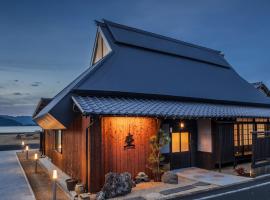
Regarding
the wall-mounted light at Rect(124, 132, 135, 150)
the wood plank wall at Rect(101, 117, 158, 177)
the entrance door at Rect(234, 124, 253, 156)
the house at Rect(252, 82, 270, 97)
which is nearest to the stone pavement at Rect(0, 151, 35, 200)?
the wood plank wall at Rect(101, 117, 158, 177)

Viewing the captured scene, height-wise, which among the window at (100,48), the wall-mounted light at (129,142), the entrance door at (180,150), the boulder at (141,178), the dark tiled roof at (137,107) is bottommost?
the boulder at (141,178)

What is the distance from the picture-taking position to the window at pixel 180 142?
12213mm

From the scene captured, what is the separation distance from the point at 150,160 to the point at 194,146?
4.18 meters

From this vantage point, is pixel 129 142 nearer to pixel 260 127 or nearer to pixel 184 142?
pixel 184 142

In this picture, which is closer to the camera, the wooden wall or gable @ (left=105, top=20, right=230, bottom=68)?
the wooden wall

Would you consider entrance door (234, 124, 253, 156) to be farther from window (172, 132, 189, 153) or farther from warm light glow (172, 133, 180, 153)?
warm light glow (172, 133, 180, 153)

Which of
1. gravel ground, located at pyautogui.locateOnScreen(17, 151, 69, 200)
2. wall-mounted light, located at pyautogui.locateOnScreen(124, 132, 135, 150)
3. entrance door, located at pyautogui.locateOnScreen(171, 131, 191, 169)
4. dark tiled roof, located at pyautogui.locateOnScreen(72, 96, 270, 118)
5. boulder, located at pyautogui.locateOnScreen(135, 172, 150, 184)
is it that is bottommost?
gravel ground, located at pyautogui.locateOnScreen(17, 151, 69, 200)

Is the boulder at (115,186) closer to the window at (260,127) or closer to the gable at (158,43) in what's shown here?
the gable at (158,43)

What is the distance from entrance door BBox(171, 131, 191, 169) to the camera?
12130mm

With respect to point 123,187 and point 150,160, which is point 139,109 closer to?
point 150,160

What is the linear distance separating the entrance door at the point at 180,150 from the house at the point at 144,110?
0.05m

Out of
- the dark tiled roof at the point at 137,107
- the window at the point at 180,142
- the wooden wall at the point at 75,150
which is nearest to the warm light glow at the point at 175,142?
the window at the point at 180,142

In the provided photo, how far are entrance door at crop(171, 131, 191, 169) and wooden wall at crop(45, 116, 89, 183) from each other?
4.99m

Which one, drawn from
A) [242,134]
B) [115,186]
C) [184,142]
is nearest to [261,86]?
[242,134]
